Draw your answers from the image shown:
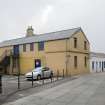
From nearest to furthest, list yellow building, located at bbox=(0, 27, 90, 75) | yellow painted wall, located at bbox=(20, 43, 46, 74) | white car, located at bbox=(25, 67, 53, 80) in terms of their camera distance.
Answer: white car, located at bbox=(25, 67, 53, 80) < yellow building, located at bbox=(0, 27, 90, 75) < yellow painted wall, located at bbox=(20, 43, 46, 74)

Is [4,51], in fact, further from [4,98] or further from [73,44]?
[4,98]

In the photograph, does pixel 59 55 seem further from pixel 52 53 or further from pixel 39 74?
Result: pixel 39 74

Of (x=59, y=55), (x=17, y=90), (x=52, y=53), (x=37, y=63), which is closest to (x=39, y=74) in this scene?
(x=59, y=55)

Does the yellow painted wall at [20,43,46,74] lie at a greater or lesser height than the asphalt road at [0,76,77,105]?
greater

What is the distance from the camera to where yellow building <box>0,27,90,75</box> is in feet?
116

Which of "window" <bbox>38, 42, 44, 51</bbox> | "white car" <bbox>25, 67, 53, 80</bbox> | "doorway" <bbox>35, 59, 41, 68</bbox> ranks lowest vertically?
"white car" <bbox>25, 67, 53, 80</bbox>

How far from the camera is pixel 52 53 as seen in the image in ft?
120

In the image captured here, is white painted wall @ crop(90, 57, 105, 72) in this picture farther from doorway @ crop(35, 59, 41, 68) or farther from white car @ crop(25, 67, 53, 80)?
white car @ crop(25, 67, 53, 80)

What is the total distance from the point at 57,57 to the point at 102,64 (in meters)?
19.2

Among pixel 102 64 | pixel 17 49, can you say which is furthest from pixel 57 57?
pixel 102 64

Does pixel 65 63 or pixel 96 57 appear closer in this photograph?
pixel 65 63

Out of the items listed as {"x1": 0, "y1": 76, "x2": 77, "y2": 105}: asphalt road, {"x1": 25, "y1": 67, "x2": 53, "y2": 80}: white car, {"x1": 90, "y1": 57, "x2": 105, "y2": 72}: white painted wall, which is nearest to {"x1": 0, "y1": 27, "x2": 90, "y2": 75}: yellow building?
{"x1": 25, "y1": 67, "x2": 53, "y2": 80}: white car

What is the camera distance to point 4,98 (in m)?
14.5

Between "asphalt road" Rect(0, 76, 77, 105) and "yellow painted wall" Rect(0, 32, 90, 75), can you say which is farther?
"yellow painted wall" Rect(0, 32, 90, 75)
